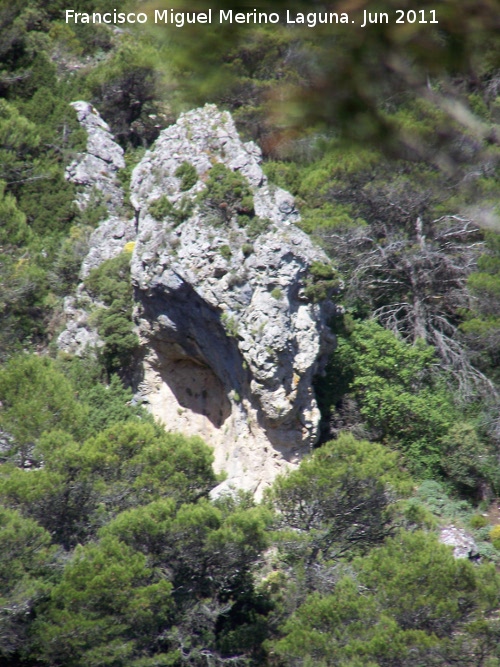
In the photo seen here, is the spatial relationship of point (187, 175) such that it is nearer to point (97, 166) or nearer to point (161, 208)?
point (161, 208)

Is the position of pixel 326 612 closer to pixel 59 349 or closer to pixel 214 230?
pixel 214 230

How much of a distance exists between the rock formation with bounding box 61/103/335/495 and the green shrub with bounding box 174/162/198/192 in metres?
0.02

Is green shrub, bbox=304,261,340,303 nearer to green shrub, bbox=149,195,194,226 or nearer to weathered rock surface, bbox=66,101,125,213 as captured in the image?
green shrub, bbox=149,195,194,226

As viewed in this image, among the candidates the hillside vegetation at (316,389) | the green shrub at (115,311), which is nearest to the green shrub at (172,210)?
the hillside vegetation at (316,389)

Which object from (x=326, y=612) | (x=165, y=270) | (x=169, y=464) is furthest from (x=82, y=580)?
(x=165, y=270)

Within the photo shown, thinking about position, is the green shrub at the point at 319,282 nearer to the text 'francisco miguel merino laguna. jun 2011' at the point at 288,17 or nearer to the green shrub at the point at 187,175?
the green shrub at the point at 187,175

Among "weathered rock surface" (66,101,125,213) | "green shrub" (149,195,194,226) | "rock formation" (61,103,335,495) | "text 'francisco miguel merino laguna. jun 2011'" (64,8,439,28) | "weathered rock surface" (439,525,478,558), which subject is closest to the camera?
"text 'francisco miguel merino laguna. jun 2011'" (64,8,439,28)

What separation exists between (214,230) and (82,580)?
7.50m

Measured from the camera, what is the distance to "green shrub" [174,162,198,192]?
16125mm

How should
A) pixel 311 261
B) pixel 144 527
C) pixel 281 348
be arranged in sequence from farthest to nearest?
pixel 311 261
pixel 281 348
pixel 144 527

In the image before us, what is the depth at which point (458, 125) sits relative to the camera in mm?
3932

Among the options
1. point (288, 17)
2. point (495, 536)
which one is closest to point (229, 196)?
point (495, 536)

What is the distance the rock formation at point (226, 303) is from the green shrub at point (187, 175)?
2 centimetres

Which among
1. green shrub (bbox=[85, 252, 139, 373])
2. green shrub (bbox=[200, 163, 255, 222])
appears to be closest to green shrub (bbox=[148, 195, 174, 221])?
green shrub (bbox=[200, 163, 255, 222])
